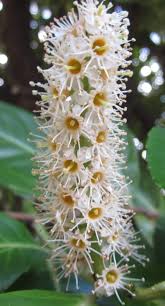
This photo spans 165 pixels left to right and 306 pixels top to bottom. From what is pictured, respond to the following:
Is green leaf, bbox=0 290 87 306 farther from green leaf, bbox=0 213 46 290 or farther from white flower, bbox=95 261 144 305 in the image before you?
green leaf, bbox=0 213 46 290

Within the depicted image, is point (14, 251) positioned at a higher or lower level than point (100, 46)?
lower

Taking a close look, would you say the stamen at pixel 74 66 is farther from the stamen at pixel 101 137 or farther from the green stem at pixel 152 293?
the green stem at pixel 152 293

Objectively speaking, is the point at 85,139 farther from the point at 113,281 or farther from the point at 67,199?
the point at 113,281

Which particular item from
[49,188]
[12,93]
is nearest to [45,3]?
[12,93]

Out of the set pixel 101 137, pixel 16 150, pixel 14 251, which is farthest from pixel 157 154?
pixel 16 150

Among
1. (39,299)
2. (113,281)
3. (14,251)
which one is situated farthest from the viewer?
(14,251)

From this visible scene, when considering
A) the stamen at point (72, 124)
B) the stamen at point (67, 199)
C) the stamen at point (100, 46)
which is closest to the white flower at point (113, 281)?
the stamen at point (67, 199)

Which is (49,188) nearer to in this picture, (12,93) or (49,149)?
(49,149)

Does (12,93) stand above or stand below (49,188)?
above
